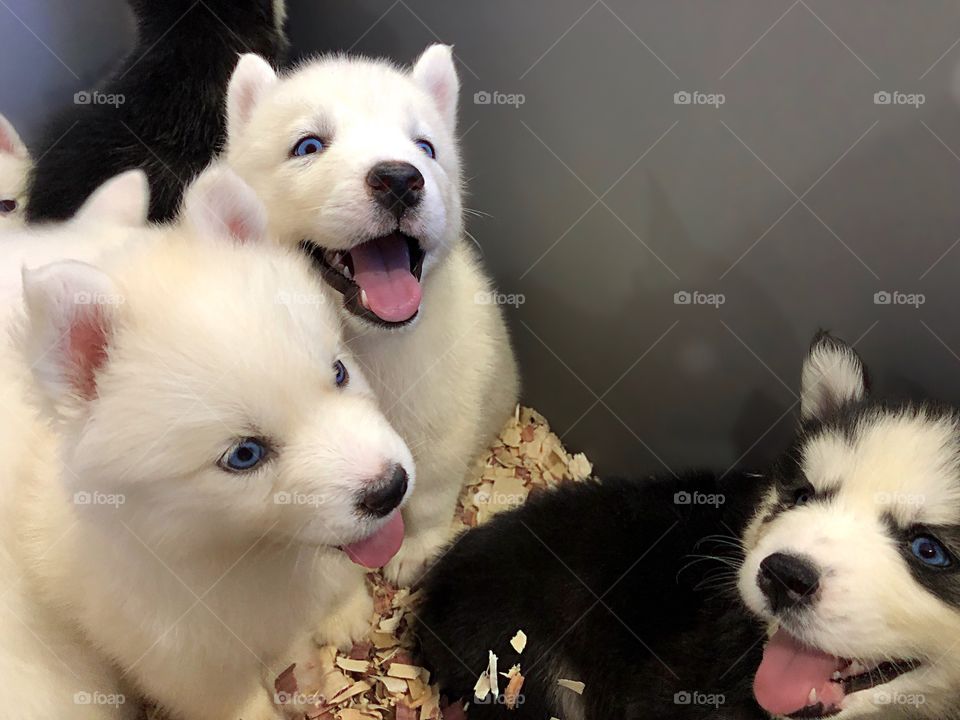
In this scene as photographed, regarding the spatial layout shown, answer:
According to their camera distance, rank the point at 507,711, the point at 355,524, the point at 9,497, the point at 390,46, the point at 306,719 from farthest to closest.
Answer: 1. the point at 390,46
2. the point at 306,719
3. the point at 507,711
4. the point at 9,497
5. the point at 355,524

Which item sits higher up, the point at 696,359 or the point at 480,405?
the point at 696,359

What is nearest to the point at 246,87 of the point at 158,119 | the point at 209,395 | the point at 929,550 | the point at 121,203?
the point at 121,203

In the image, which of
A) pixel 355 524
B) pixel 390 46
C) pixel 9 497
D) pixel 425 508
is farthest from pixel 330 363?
pixel 390 46

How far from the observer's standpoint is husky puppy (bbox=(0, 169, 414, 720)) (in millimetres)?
1259

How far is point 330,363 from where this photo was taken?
1429mm

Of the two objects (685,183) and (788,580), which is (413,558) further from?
(685,183)

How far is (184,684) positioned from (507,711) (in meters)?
0.82

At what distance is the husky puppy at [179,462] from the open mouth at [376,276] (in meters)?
0.21

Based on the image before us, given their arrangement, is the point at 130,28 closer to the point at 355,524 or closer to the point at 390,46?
the point at 390,46

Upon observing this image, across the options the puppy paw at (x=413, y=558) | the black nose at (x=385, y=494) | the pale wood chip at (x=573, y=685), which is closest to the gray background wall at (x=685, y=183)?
the puppy paw at (x=413, y=558)

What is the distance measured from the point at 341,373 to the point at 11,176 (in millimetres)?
1977

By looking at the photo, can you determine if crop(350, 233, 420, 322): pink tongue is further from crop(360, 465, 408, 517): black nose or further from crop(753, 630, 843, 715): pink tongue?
crop(753, 630, 843, 715): pink tongue

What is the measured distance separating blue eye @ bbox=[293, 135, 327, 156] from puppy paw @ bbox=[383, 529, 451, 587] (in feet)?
4.11

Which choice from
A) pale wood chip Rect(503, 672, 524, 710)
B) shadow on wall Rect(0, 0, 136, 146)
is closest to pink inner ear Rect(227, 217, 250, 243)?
pale wood chip Rect(503, 672, 524, 710)
